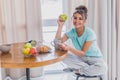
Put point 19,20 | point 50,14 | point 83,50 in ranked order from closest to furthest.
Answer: point 83,50 < point 19,20 < point 50,14

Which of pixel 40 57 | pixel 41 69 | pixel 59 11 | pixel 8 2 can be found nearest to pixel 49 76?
pixel 41 69

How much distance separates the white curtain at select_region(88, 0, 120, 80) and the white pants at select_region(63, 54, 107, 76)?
58 cm

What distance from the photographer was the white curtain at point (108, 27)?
9.59 ft

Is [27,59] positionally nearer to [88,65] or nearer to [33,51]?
[33,51]

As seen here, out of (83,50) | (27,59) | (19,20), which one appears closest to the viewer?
(27,59)

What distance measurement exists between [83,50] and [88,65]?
0.57 ft

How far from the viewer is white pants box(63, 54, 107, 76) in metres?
2.37

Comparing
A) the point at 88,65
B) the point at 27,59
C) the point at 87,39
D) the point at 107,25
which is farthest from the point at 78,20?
the point at 27,59

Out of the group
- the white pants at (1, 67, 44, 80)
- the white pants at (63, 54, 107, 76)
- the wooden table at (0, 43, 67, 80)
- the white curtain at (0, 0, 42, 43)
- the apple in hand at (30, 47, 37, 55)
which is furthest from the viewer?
the white pants at (1, 67, 44, 80)

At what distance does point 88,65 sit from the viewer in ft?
7.97

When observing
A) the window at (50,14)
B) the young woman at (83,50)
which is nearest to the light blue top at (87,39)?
the young woman at (83,50)

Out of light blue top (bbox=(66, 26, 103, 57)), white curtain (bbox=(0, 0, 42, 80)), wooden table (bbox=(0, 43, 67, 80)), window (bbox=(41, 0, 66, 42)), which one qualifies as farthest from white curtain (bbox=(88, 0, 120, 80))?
wooden table (bbox=(0, 43, 67, 80))

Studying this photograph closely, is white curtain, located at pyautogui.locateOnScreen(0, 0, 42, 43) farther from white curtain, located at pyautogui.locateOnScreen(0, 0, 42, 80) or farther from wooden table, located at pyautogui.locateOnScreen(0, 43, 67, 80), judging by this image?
wooden table, located at pyautogui.locateOnScreen(0, 43, 67, 80)

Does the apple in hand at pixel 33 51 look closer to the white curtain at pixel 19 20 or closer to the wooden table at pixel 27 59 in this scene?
the wooden table at pixel 27 59
